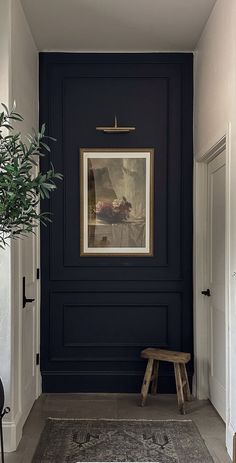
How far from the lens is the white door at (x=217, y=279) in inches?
162

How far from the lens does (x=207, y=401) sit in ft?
15.1

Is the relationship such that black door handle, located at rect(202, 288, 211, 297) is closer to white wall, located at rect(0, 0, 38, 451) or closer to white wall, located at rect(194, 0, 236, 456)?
white wall, located at rect(194, 0, 236, 456)

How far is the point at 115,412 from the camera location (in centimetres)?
432

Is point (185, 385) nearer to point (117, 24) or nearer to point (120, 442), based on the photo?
point (120, 442)

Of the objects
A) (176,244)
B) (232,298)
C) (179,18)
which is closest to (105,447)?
(232,298)

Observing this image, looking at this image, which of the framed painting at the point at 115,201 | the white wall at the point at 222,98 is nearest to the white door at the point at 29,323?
the framed painting at the point at 115,201

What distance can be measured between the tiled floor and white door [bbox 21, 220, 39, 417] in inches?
5.7

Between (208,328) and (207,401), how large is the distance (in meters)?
0.62

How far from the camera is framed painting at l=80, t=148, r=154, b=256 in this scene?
4.92 meters

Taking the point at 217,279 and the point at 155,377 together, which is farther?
the point at 155,377

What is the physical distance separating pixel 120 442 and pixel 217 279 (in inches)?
57.8

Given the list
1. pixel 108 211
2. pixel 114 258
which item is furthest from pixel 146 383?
pixel 108 211

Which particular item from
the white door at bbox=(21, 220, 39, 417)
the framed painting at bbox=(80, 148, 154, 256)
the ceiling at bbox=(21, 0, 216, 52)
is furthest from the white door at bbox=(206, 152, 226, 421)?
the white door at bbox=(21, 220, 39, 417)

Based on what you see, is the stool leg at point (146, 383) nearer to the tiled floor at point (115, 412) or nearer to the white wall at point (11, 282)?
the tiled floor at point (115, 412)
